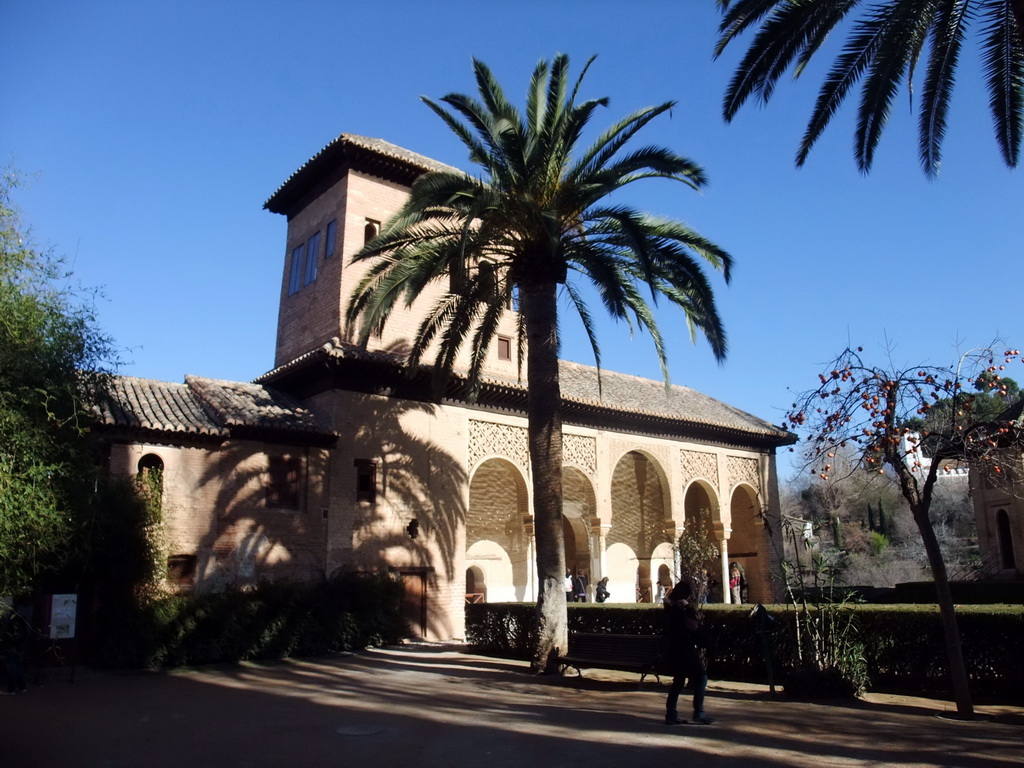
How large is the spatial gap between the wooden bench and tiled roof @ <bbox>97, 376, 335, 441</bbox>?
7303mm

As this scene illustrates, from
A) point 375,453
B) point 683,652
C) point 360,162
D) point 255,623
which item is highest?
point 360,162

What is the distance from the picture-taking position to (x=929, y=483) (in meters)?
8.98

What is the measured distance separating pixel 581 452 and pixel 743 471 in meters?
7.80

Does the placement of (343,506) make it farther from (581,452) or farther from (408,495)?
(581,452)

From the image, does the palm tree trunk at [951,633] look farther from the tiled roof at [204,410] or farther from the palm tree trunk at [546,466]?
the tiled roof at [204,410]

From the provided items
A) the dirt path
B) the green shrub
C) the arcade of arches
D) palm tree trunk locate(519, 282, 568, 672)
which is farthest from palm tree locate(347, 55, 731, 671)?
the arcade of arches

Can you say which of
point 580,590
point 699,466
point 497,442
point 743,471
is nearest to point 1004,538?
point 743,471

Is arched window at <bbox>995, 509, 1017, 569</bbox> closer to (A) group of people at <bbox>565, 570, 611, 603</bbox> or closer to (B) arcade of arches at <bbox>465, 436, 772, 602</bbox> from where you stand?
(B) arcade of arches at <bbox>465, 436, 772, 602</bbox>

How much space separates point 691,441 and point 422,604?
1082 cm

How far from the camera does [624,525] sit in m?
26.6

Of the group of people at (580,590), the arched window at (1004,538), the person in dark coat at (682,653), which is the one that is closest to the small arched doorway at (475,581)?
the group of people at (580,590)

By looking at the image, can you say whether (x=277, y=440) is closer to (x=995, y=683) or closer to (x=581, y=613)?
(x=581, y=613)

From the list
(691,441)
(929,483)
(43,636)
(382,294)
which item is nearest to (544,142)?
(382,294)

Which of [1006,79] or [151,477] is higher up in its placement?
[1006,79]
